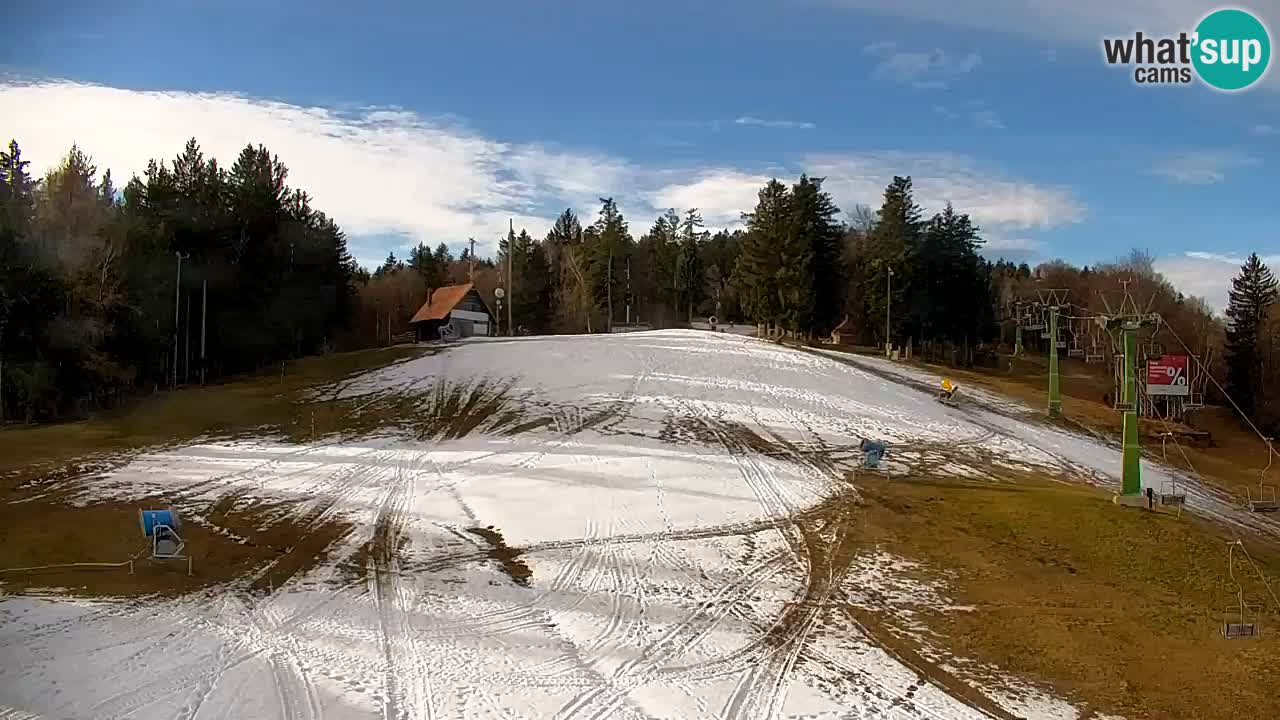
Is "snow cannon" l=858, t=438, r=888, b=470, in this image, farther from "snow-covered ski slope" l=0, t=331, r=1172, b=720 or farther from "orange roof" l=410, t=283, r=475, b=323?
"orange roof" l=410, t=283, r=475, b=323

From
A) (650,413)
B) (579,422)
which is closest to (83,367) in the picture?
(579,422)

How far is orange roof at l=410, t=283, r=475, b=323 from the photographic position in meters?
70.2

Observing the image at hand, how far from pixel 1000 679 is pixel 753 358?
35503 millimetres

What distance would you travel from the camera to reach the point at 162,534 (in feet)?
47.8

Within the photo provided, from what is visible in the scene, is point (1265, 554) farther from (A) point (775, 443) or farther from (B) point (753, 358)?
(B) point (753, 358)

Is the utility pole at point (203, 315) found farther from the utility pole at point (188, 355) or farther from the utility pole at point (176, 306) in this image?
the utility pole at point (176, 306)

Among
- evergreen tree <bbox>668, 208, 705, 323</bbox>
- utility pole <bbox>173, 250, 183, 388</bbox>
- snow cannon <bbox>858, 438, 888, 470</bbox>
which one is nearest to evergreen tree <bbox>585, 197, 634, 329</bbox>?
evergreen tree <bbox>668, 208, 705, 323</bbox>

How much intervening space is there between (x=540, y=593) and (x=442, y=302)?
62.4m

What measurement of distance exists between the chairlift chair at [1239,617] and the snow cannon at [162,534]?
17.4 meters

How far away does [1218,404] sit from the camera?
63531 mm

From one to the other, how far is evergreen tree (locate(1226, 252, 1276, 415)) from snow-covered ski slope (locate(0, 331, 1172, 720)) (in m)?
39.6

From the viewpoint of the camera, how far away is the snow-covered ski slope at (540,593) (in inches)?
372

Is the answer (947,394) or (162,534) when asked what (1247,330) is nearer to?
(947,394)

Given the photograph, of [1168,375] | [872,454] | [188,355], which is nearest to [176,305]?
[188,355]
